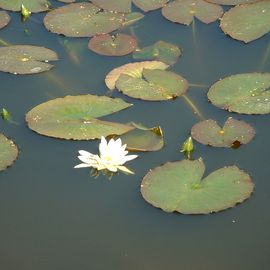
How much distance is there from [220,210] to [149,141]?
0.51 meters

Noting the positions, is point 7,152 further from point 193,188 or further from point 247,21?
point 247,21

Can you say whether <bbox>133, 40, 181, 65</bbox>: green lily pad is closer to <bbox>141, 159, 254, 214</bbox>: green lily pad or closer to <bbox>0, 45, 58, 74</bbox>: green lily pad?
<bbox>0, 45, 58, 74</bbox>: green lily pad

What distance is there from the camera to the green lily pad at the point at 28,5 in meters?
3.91

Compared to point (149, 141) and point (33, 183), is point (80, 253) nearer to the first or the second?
point (33, 183)

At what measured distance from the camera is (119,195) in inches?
110

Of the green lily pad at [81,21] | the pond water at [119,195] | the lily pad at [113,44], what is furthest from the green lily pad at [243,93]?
the green lily pad at [81,21]

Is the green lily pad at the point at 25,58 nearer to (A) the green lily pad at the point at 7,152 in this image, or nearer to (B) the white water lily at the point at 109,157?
(A) the green lily pad at the point at 7,152

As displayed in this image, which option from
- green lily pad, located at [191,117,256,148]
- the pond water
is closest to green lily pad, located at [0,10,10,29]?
the pond water

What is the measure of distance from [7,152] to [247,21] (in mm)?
1562

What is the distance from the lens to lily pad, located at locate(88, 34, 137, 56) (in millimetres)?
→ 3547

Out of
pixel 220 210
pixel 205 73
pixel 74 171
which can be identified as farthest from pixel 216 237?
pixel 205 73

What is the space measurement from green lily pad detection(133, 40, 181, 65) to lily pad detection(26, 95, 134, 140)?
424 millimetres

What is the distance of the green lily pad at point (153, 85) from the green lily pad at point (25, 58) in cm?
45

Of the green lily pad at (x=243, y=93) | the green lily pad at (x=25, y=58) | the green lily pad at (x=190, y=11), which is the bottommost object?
the green lily pad at (x=25, y=58)
